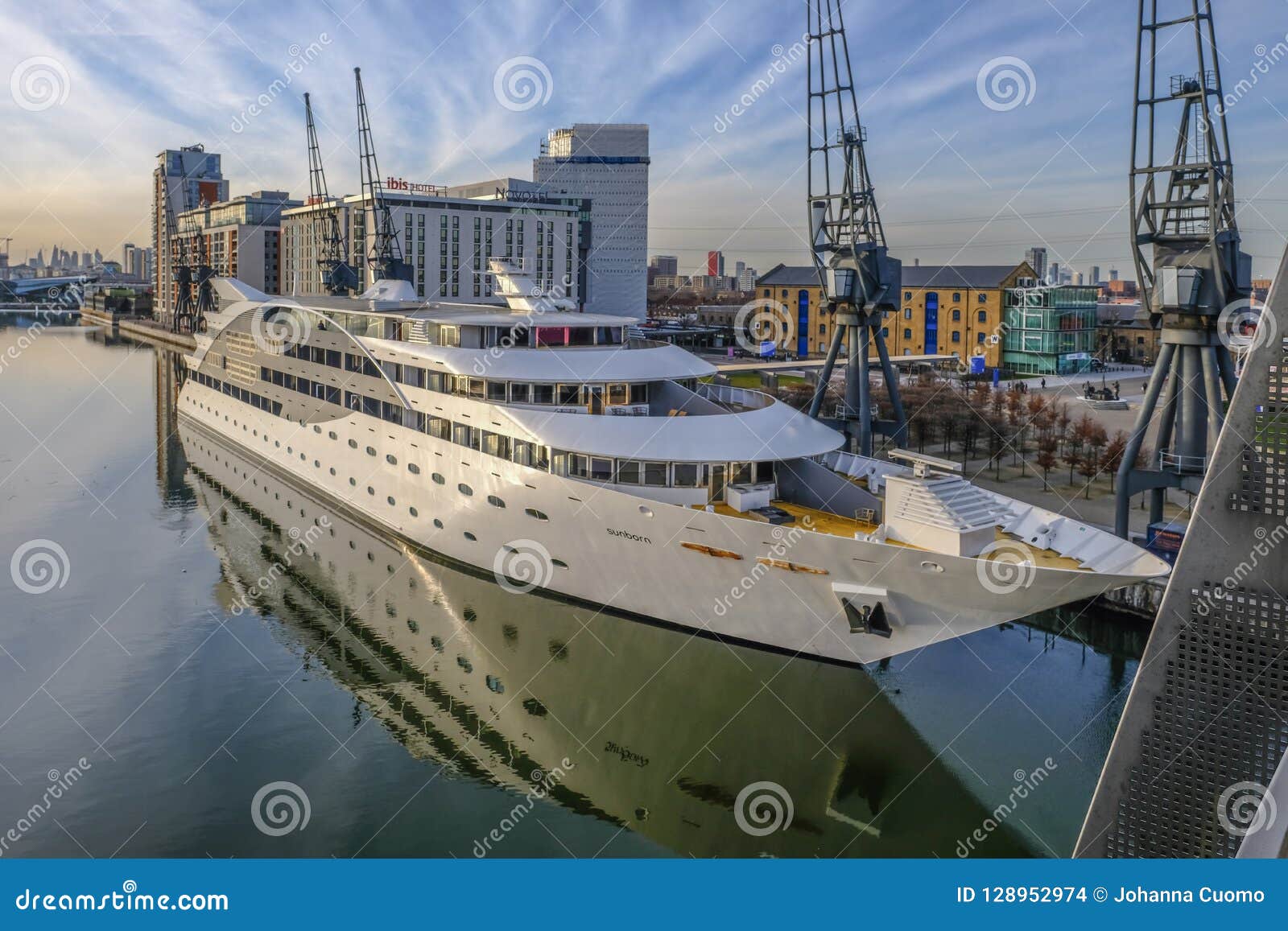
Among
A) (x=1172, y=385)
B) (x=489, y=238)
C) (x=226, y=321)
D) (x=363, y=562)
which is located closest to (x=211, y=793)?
(x=363, y=562)

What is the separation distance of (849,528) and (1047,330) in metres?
38.6

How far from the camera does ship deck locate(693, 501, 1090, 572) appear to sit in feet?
37.0

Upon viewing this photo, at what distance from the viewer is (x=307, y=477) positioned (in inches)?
895

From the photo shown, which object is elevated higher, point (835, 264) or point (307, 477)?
point (835, 264)

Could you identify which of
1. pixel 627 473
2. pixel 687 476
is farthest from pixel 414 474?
pixel 687 476

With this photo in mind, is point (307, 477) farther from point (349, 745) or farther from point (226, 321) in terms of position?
point (349, 745)

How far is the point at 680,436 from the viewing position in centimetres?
1403

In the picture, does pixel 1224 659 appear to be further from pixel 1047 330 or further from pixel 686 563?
pixel 1047 330

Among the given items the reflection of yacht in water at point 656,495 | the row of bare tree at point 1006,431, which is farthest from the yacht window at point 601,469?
the row of bare tree at point 1006,431

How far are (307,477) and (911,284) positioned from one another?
38552mm

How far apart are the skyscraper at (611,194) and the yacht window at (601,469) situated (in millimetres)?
77300

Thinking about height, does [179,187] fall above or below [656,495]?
above

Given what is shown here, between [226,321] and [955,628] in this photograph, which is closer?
[955,628]

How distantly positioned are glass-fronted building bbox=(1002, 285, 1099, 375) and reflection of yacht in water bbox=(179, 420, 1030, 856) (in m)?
38.5
